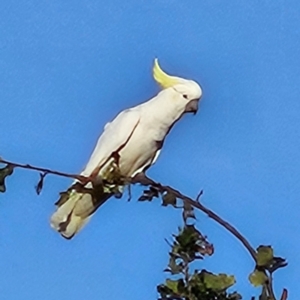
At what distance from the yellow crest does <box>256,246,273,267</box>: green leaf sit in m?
1.40

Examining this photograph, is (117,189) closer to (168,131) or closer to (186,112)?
(168,131)

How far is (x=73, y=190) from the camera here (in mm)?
1069

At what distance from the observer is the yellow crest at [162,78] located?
2.28 m

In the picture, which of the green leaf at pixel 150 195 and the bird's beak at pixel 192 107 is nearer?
the green leaf at pixel 150 195

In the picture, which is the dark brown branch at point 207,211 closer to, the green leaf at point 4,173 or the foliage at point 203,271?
the foliage at point 203,271

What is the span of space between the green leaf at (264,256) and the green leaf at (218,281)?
0.04 m

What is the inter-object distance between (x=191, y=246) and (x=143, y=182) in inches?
8.4

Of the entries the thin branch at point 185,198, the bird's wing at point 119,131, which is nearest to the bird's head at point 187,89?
the bird's wing at point 119,131

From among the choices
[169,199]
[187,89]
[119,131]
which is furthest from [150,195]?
[187,89]

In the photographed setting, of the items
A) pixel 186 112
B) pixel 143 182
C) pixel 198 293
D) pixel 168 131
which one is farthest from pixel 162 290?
pixel 186 112

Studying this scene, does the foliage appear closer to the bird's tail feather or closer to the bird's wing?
the bird's tail feather

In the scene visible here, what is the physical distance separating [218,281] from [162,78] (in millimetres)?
1551

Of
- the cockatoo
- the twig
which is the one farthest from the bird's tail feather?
the twig

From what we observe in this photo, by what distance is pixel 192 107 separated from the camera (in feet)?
8.77
